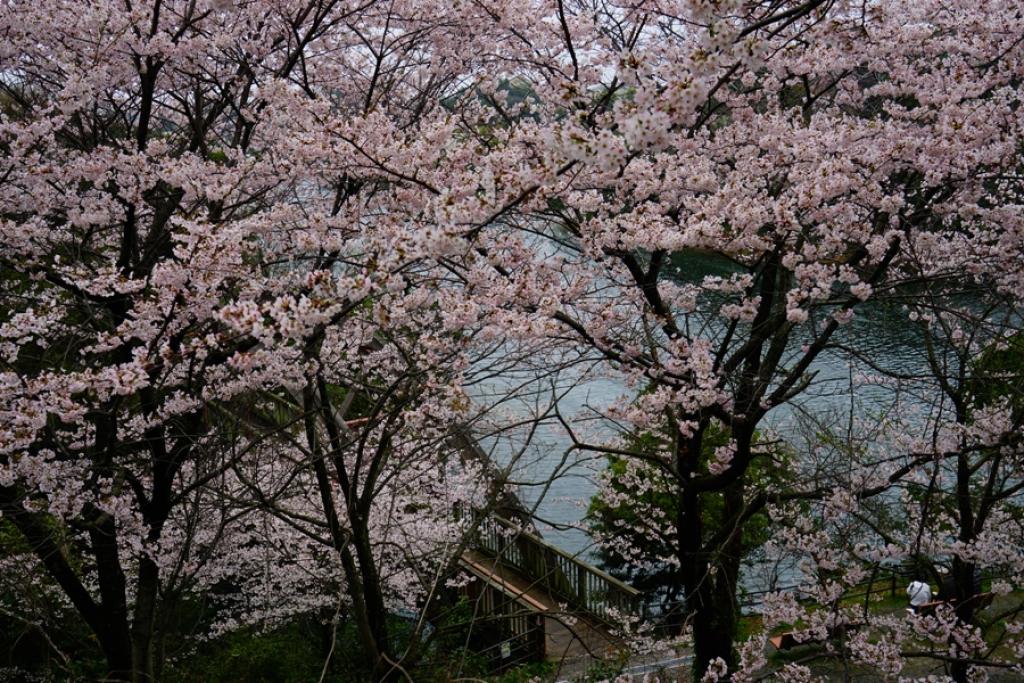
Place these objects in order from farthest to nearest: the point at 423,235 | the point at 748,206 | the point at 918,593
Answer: the point at 918,593 < the point at 748,206 < the point at 423,235

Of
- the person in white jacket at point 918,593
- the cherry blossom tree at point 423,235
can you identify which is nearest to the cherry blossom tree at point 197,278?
the cherry blossom tree at point 423,235

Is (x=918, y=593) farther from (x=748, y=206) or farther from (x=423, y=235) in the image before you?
(x=423, y=235)

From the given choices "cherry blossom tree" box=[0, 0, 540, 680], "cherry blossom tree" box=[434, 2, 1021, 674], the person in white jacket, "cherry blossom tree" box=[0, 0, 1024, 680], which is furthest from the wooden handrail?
"cherry blossom tree" box=[0, 0, 540, 680]

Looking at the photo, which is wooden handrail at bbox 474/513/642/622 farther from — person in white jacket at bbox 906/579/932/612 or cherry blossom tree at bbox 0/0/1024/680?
person in white jacket at bbox 906/579/932/612

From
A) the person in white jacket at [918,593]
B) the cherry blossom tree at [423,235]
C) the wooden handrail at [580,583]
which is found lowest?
the person in white jacket at [918,593]

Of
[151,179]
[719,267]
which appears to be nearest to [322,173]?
[151,179]

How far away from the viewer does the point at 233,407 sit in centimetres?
703

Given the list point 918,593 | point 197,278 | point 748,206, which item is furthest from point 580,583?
point 197,278

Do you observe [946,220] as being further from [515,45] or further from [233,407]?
[233,407]

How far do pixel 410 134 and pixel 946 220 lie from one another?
13.1 feet

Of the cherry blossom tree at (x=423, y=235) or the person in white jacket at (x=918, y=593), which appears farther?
the person in white jacket at (x=918, y=593)

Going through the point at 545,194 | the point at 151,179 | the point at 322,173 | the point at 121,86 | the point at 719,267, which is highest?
the point at 719,267

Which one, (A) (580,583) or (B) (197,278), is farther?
(A) (580,583)

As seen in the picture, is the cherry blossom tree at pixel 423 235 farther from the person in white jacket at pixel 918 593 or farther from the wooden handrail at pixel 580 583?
the wooden handrail at pixel 580 583
